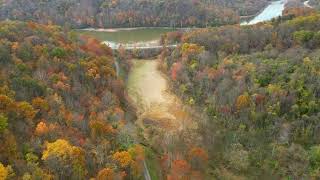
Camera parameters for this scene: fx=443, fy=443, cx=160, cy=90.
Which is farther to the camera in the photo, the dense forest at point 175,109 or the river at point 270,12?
the river at point 270,12

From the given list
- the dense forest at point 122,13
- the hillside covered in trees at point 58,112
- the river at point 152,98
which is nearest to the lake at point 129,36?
the river at point 152,98

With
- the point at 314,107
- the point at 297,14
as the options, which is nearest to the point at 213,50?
the point at 297,14

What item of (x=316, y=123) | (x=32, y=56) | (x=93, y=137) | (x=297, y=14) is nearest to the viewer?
(x=93, y=137)

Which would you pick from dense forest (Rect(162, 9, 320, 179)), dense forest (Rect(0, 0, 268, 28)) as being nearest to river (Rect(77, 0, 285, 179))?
dense forest (Rect(162, 9, 320, 179))

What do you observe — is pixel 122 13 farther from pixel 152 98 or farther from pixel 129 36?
pixel 152 98

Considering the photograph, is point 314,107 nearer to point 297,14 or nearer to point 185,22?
point 297,14

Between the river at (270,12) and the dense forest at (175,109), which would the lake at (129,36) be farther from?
the river at (270,12)
